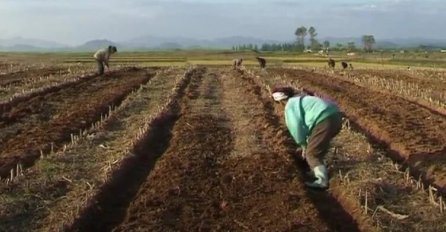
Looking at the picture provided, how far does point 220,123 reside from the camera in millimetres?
14461

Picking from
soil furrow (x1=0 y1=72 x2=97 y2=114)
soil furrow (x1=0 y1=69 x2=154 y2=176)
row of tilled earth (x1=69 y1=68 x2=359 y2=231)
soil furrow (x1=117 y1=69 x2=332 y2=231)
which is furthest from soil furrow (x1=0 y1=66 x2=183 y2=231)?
soil furrow (x1=0 y1=72 x2=97 y2=114)

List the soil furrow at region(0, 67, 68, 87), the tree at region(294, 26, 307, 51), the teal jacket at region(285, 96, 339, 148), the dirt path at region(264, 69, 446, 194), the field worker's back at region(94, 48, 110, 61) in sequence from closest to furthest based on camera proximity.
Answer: the teal jacket at region(285, 96, 339, 148), the dirt path at region(264, 69, 446, 194), the soil furrow at region(0, 67, 68, 87), the field worker's back at region(94, 48, 110, 61), the tree at region(294, 26, 307, 51)

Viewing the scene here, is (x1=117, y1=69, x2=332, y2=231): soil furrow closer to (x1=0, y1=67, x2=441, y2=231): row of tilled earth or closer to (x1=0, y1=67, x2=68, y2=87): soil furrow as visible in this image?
(x1=0, y1=67, x2=441, y2=231): row of tilled earth

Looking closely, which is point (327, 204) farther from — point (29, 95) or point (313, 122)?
point (29, 95)

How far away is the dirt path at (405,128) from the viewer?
10250mm

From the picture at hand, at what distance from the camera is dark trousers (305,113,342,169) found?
845 cm

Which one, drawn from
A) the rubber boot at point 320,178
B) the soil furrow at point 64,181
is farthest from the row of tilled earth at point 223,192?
the soil furrow at point 64,181

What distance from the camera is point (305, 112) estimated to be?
334 inches

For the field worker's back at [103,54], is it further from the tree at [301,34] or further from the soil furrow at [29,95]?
the tree at [301,34]

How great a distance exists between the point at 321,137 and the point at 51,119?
28.6 ft

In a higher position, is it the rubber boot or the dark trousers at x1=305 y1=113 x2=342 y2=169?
the dark trousers at x1=305 y1=113 x2=342 y2=169

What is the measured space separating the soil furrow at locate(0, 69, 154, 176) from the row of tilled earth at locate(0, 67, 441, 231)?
108cm

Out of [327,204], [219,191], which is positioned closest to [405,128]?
[327,204]

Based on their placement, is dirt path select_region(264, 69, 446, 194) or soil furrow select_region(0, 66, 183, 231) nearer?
soil furrow select_region(0, 66, 183, 231)
